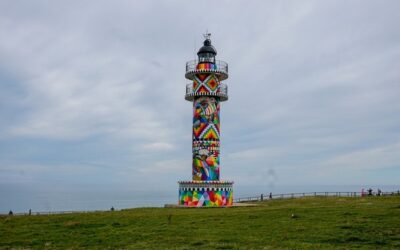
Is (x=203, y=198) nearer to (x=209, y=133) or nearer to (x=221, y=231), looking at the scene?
(x=209, y=133)

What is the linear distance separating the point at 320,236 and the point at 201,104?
86.1ft

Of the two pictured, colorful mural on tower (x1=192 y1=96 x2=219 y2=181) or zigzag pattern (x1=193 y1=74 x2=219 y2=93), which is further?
zigzag pattern (x1=193 y1=74 x2=219 y2=93)

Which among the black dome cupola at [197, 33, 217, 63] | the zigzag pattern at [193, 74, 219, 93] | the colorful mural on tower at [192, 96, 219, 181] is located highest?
the black dome cupola at [197, 33, 217, 63]

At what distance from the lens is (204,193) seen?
42.8 meters

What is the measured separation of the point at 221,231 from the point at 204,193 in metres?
19.9

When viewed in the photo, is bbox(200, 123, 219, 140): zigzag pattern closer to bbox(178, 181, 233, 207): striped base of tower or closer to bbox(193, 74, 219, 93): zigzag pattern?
bbox(193, 74, 219, 93): zigzag pattern

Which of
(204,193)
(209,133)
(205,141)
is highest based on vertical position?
(209,133)

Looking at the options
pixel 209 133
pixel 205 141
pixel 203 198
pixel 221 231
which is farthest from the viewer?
pixel 209 133

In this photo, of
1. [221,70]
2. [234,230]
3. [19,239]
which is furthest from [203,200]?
[19,239]

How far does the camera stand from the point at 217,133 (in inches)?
1778

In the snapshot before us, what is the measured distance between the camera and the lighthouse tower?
141ft

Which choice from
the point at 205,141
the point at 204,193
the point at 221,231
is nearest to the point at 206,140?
the point at 205,141

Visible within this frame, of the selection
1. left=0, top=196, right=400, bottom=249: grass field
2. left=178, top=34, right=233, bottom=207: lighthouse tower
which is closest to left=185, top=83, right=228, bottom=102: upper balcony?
left=178, top=34, right=233, bottom=207: lighthouse tower

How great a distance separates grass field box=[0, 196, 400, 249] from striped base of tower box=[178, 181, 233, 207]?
42.7 feet
